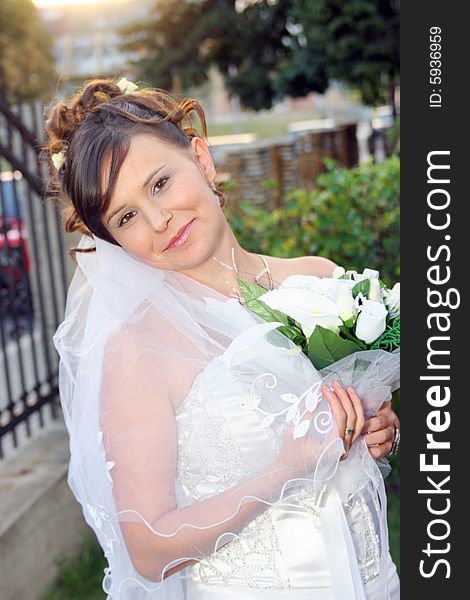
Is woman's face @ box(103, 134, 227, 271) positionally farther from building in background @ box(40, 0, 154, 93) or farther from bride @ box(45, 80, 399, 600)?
building in background @ box(40, 0, 154, 93)

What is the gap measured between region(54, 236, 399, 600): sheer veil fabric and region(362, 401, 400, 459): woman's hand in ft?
0.10

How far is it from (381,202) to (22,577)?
2826 millimetres

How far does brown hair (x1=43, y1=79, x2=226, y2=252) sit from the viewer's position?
1.98m

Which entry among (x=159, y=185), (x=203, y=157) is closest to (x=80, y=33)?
(x=203, y=157)

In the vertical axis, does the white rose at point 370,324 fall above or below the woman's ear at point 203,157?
below

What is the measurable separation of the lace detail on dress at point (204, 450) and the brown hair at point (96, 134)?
0.48 metres

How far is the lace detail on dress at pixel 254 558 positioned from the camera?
6.53ft

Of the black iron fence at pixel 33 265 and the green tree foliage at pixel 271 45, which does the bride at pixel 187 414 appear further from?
the green tree foliage at pixel 271 45

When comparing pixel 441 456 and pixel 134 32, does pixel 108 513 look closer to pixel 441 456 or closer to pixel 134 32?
pixel 441 456

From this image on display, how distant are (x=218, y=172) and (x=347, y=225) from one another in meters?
1.02

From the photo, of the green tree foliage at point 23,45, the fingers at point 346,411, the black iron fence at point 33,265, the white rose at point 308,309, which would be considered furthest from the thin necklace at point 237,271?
the green tree foliage at point 23,45

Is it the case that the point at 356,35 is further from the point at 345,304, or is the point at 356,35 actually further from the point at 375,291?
the point at 345,304

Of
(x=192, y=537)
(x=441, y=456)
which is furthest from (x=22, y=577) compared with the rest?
(x=441, y=456)

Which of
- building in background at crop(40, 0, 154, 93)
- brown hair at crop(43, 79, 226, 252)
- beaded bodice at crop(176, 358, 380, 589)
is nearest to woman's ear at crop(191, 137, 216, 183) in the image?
brown hair at crop(43, 79, 226, 252)
